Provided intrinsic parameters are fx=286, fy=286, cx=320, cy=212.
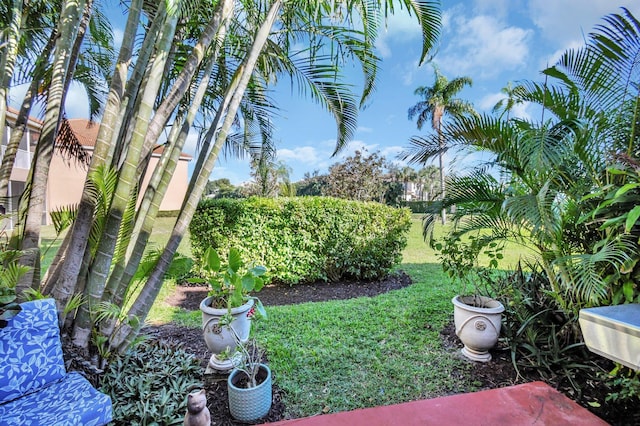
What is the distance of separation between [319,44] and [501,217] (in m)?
3.02

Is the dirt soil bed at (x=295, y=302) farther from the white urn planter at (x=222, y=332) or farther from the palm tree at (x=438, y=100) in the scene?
the palm tree at (x=438, y=100)

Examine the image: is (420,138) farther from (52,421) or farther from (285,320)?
(52,421)

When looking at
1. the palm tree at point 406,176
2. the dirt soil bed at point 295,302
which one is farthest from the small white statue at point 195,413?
the palm tree at point 406,176

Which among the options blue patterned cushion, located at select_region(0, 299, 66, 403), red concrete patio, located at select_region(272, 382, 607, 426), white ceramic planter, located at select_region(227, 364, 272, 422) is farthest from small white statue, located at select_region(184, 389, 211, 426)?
blue patterned cushion, located at select_region(0, 299, 66, 403)

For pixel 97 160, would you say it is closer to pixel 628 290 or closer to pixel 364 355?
pixel 364 355

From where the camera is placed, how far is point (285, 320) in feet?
12.6

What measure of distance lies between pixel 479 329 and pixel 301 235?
3.49m

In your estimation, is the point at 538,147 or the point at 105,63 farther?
the point at 105,63

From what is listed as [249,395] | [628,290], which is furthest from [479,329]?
[249,395]

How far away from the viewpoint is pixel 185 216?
270cm

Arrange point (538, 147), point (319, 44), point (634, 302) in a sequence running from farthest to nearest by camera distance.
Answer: point (319, 44) → point (538, 147) → point (634, 302)

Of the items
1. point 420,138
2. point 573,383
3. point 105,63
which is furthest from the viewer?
point 105,63

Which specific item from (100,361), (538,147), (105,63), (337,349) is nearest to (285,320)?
(337,349)

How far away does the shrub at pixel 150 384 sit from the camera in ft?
6.60
